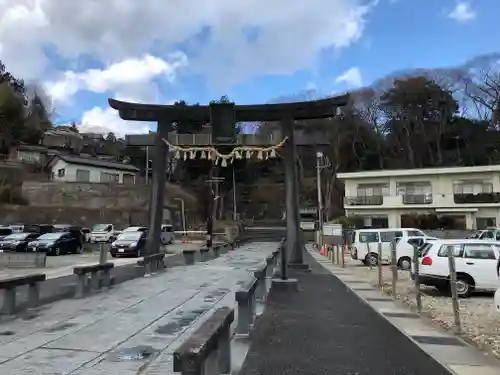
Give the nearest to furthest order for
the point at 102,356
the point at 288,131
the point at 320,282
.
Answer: the point at 102,356, the point at 320,282, the point at 288,131

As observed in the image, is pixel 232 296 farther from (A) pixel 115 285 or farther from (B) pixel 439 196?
(B) pixel 439 196

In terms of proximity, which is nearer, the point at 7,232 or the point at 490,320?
the point at 490,320

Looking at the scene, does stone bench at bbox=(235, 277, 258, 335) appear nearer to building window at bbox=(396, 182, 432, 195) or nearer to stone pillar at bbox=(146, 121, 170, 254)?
stone pillar at bbox=(146, 121, 170, 254)

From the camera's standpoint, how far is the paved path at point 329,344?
5961mm

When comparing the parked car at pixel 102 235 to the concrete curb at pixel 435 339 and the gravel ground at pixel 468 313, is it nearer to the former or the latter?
the gravel ground at pixel 468 313

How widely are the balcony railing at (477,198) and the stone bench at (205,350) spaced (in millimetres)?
45332

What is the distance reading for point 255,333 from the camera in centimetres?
796

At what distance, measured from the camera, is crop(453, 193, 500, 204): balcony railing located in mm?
45375

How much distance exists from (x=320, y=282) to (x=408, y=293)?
10.5 feet

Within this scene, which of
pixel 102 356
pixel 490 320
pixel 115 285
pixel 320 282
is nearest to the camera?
pixel 102 356

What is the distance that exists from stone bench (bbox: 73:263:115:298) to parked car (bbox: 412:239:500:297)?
8708 mm

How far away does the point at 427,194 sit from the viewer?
47938mm

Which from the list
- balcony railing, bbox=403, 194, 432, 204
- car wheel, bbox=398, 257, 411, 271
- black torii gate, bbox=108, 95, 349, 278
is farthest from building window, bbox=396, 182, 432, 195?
black torii gate, bbox=108, 95, 349, 278

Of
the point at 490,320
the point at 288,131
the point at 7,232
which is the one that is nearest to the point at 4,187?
the point at 7,232
